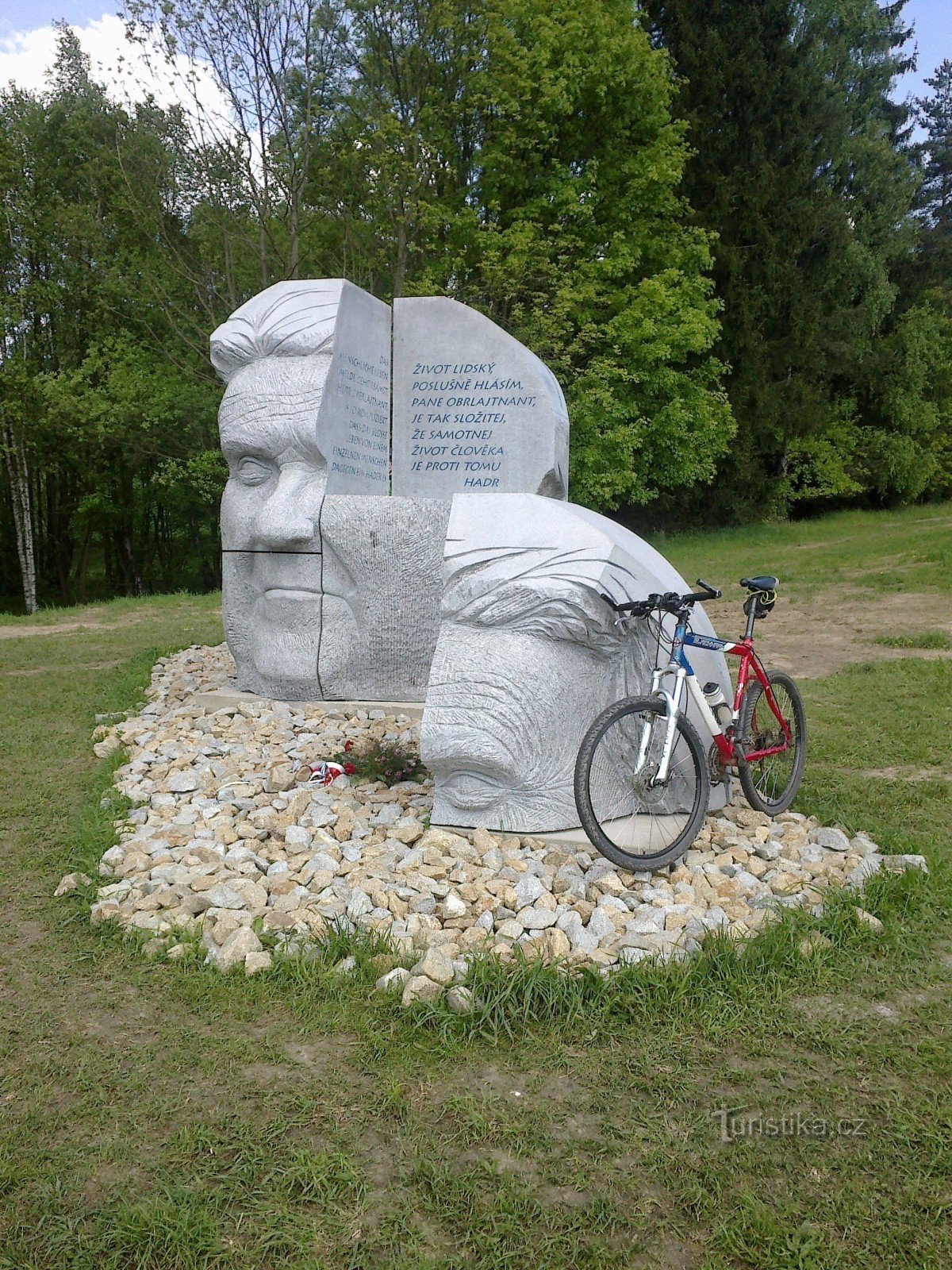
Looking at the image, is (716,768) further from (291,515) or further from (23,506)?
(23,506)

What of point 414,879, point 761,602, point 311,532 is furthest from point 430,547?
point 414,879

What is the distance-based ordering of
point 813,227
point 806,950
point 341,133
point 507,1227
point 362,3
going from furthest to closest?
point 813,227 → point 341,133 → point 362,3 → point 806,950 → point 507,1227

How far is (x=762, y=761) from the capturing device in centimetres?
434

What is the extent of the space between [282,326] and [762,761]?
13.5ft

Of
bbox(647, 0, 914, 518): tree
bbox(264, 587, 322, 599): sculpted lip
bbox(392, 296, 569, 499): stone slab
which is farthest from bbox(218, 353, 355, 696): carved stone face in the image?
bbox(647, 0, 914, 518): tree

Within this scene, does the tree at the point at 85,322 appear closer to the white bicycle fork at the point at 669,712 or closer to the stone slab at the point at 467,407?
the stone slab at the point at 467,407

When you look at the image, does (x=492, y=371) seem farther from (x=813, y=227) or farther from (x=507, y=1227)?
(x=813, y=227)

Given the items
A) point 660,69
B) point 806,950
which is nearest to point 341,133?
point 660,69

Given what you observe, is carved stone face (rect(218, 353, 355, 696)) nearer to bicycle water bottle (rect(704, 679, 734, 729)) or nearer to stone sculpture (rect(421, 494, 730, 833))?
stone sculpture (rect(421, 494, 730, 833))

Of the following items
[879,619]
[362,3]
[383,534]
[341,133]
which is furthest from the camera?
[341,133]

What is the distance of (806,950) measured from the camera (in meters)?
2.93

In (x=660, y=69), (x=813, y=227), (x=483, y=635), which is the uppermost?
(x=660, y=69)

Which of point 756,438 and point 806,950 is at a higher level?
point 756,438

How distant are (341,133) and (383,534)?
38.9ft
